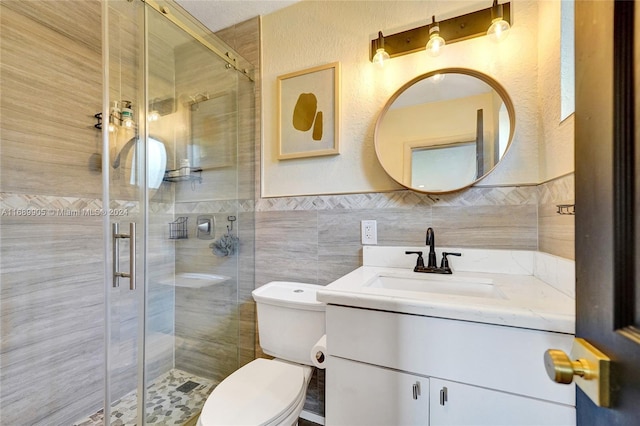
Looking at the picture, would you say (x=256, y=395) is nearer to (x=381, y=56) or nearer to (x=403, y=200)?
(x=403, y=200)

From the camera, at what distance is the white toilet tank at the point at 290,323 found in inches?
47.9

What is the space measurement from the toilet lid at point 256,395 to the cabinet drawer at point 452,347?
1.10 ft

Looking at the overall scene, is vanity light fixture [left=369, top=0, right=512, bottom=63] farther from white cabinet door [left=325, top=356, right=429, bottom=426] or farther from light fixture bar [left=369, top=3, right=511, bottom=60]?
white cabinet door [left=325, top=356, right=429, bottom=426]

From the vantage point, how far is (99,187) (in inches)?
61.1

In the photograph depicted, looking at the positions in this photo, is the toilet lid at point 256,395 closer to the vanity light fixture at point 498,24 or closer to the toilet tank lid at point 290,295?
the toilet tank lid at point 290,295

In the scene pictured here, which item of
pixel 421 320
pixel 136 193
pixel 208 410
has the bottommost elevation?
pixel 208 410

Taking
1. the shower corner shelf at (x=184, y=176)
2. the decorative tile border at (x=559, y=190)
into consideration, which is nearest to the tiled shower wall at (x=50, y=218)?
the shower corner shelf at (x=184, y=176)

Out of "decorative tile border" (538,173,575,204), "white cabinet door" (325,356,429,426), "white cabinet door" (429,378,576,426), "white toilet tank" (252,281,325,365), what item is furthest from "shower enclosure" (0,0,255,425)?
"decorative tile border" (538,173,575,204)

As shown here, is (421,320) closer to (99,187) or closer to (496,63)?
(496,63)

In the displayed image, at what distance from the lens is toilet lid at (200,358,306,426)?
92cm

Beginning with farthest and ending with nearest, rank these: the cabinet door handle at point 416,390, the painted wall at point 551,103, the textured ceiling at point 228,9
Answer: the textured ceiling at point 228,9 < the painted wall at point 551,103 < the cabinet door handle at point 416,390

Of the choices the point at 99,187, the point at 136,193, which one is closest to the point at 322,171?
the point at 136,193

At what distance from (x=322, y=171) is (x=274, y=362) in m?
0.99

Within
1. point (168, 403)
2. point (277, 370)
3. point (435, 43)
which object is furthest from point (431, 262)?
point (168, 403)
